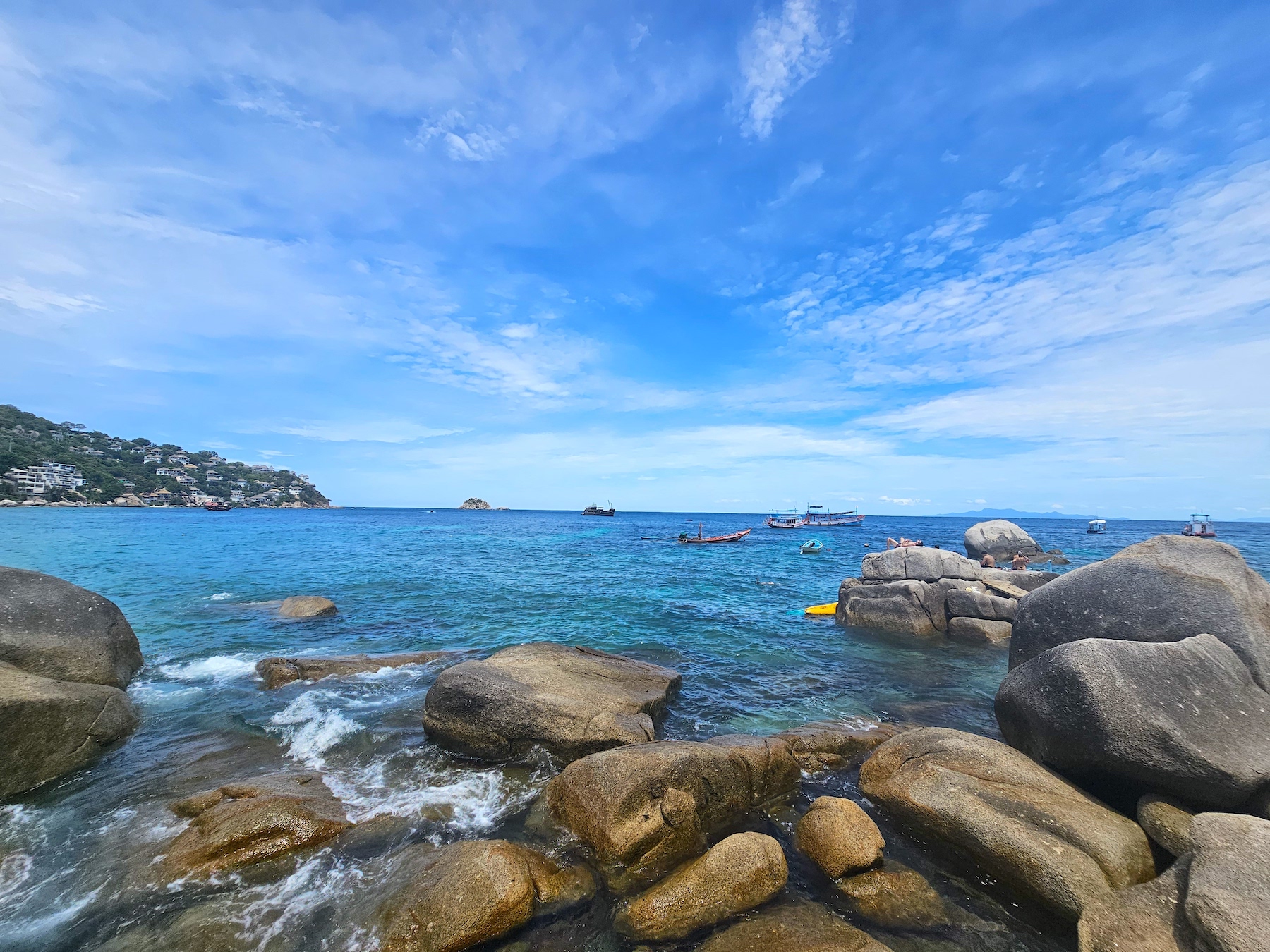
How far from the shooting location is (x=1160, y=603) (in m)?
9.05

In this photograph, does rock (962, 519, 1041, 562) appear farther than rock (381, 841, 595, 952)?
Yes

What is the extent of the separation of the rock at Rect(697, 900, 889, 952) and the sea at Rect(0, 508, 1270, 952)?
0.46 m

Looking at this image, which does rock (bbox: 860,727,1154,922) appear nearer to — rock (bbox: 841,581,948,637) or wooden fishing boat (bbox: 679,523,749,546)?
rock (bbox: 841,581,948,637)

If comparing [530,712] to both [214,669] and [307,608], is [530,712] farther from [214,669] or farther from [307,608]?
[307,608]

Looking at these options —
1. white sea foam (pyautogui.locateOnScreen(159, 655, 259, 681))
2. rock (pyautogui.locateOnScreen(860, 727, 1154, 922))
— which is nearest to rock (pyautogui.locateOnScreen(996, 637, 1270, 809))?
rock (pyautogui.locateOnScreen(860, 727, 1154, 922))

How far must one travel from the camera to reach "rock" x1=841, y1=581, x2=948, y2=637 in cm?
1991

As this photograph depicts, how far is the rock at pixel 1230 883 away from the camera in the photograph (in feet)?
14.4

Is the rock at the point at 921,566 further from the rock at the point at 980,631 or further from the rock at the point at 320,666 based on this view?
the rock at the point at 320,666

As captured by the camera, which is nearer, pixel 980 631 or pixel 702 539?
pixel 980 631

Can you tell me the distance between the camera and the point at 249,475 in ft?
561

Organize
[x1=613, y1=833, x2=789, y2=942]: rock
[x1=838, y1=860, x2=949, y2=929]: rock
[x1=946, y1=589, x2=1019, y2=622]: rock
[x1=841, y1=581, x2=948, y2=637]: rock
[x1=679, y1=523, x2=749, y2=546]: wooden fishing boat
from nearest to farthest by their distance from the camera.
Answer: [x1=613, y1=833, x2=789, y2=942]: rock → [x1=838, y1=860, x2=949, y2=929]: rock → [x1=946, y1=589, x2=1019, y2=622]: rock → [x1=841, y1=581, x2=948, y2=637]: rock → [x1=679, y1=523, x2=749, y2=546]: wooden fishing boat

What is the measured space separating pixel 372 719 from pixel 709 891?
27.6 feet

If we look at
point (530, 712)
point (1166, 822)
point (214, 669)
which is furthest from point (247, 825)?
point (1166, 822)

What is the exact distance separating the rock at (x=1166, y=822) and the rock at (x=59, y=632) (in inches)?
739
